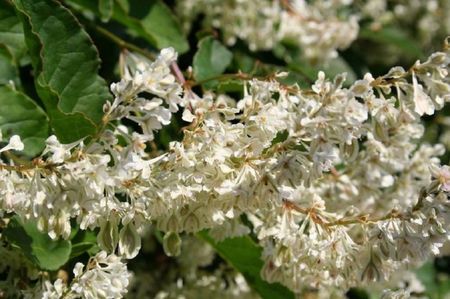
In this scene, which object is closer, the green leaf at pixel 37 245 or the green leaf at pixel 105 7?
the green leaf at pixel 37 245

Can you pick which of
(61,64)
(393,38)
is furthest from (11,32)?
(393,38)

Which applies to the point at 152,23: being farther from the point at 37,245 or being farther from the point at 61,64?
the point at 37,245

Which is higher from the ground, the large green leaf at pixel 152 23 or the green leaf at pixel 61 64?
the green leaf at pixel 61 64

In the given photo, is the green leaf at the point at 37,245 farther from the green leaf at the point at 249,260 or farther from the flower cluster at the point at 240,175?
the green leaf at the point at 249,260

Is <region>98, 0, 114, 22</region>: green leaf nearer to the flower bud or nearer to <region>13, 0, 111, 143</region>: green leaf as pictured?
<region>13, 0, 111, 143</region>: green leaf

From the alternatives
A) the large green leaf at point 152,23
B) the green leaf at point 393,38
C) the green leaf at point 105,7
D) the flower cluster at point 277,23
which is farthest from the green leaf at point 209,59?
the green leaf at point 393,38

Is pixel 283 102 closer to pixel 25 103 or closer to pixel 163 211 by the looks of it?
pixel 163 211

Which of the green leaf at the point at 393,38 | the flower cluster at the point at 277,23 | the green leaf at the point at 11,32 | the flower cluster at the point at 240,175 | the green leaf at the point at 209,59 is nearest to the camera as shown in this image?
the flower cluster at the point at 240,175

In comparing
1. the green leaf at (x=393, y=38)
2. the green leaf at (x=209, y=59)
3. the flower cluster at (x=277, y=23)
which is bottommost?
the green leaf at (x=393, y=38)
